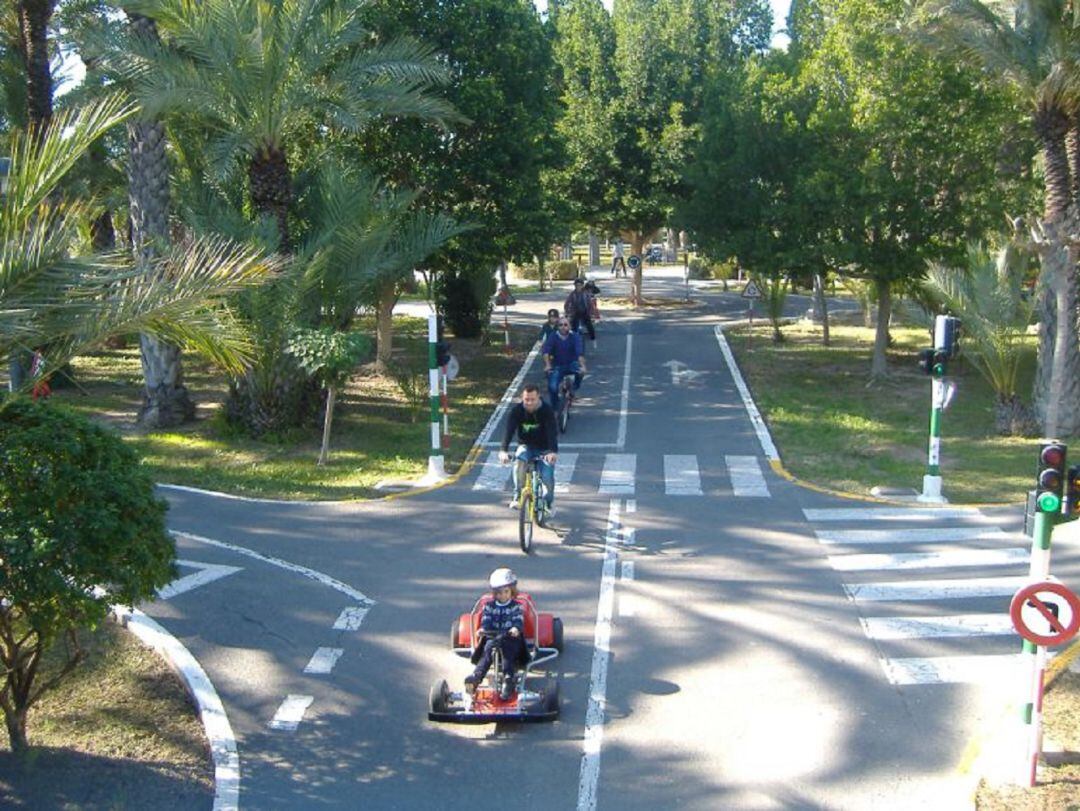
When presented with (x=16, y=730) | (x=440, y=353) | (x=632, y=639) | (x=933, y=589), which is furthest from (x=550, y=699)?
(x=440, y=353)

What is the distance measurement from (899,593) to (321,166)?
13.9 metres

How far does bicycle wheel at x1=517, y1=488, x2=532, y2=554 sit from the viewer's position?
488 inches

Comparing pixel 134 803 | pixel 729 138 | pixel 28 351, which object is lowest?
pixel 134 803

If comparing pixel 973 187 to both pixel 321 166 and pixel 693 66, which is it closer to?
pixel 321 166

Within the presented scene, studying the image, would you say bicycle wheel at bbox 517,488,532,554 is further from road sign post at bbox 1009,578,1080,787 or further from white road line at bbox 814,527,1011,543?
road sign post at bbox 1009,578,1080,787

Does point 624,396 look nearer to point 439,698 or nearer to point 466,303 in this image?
point 466,303

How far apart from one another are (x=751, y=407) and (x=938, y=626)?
474 inches

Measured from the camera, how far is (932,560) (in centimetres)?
1256

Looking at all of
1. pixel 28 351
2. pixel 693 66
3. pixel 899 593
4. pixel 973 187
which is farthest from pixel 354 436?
pixel 693 66

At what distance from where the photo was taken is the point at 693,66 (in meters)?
38.4

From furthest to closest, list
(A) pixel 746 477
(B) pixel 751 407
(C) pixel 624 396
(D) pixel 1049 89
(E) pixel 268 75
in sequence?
(C) pixel 624 396 → (B) pixel 751 407 → (D) pixel 1049 89 → (E) pixel 268 75 → (A) pixel 746 477

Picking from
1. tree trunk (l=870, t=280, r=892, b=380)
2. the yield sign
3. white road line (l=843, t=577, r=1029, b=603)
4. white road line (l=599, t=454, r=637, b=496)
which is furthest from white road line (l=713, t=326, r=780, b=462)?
the yield sign

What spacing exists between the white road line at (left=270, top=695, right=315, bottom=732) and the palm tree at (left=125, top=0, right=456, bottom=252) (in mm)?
10824

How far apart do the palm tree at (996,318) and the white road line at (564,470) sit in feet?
25.9
